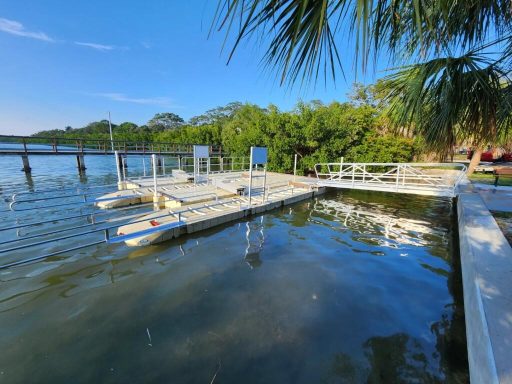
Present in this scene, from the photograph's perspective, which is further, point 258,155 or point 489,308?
point 258,155

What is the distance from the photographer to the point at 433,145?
3.12 metres

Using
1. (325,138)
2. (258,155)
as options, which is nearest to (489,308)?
(258,155)

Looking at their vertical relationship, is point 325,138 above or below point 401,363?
above

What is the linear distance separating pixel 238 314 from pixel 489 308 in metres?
2.82

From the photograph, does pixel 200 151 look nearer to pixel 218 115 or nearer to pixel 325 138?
pixel 325 138

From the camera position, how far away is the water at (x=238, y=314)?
271cm

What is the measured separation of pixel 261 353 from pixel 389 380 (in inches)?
54.9

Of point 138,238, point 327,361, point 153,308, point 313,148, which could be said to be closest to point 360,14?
point 327,361

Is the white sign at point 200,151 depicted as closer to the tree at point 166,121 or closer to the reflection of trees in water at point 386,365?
the reflection of trees in water at point 386,365

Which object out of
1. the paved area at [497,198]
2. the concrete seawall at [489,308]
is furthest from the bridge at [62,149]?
the concrete seawall at [489,308]

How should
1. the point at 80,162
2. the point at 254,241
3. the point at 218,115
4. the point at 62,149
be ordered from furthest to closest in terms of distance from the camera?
the point at 218,115 < the point at 80,162 < the point at 62,149 < the point at 254,241

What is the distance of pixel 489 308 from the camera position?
2.22 m

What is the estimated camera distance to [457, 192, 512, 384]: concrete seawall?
68.5 inches

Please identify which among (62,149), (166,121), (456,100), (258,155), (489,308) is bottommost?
(489,308)
